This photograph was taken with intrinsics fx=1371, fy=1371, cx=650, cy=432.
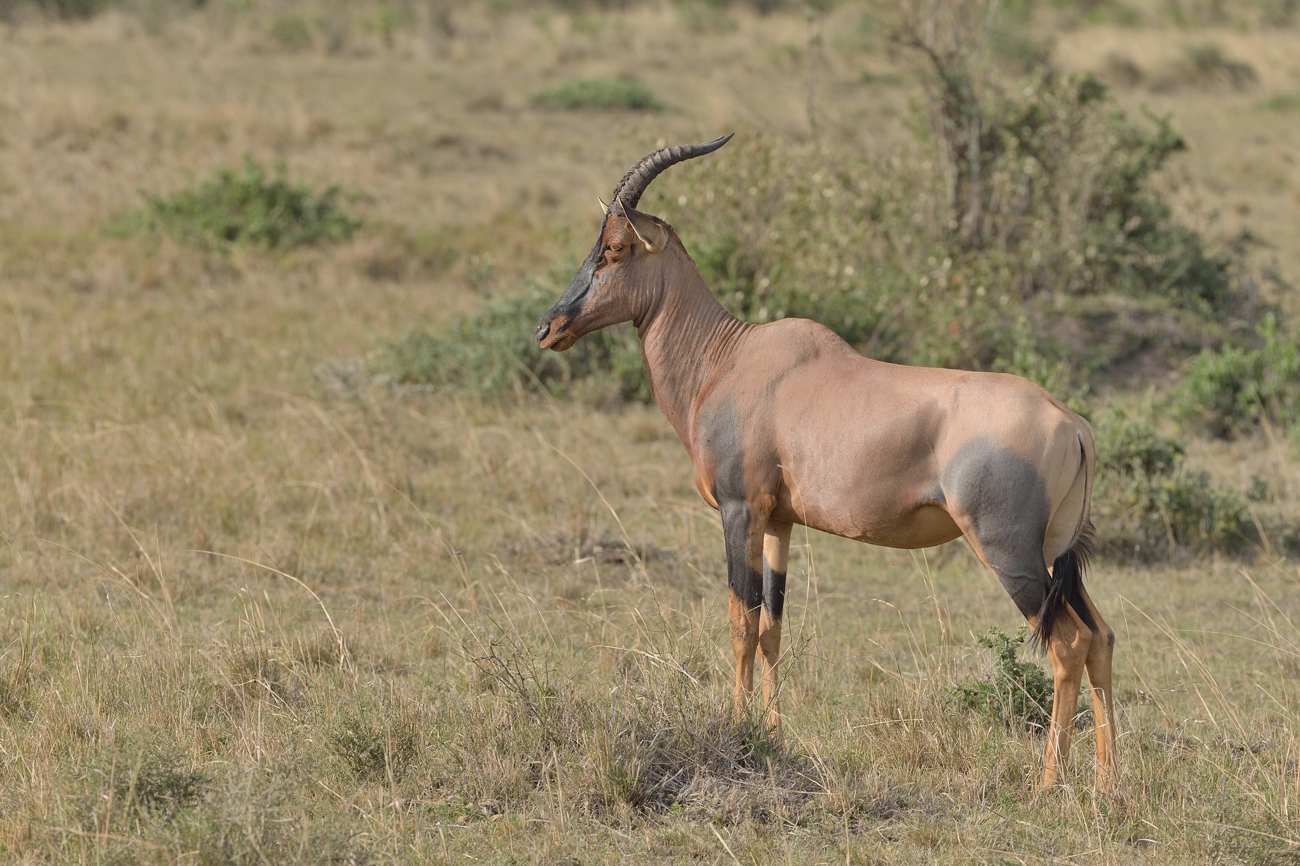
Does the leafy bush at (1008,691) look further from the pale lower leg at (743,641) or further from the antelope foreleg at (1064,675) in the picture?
the pale lower leg at (743,641)

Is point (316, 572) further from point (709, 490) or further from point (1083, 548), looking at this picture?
point (1083, 548)

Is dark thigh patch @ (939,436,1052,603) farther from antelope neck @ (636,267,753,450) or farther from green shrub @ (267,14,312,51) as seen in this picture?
green shrub @ (267,14,312,51)

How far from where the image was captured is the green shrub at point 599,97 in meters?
23.8

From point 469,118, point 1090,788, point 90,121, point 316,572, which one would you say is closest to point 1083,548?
point 1090,788

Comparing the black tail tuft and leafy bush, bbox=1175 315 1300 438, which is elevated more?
the black tail tuft

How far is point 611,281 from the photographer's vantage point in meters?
5.89

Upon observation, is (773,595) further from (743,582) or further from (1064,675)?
(1064,675)

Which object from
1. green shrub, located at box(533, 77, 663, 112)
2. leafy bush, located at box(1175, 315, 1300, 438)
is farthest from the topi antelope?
green shrub, located at box(533, 77, 663, 112)

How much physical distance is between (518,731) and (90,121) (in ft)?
51.7

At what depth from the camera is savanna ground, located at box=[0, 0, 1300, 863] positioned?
4945 millimetres

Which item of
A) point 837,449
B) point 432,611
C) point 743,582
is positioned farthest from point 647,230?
point 432,611

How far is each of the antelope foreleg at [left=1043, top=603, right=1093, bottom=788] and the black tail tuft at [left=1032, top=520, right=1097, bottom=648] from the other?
4cm

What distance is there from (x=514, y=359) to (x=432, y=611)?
454 centimetres

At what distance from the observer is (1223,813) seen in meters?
4.96
